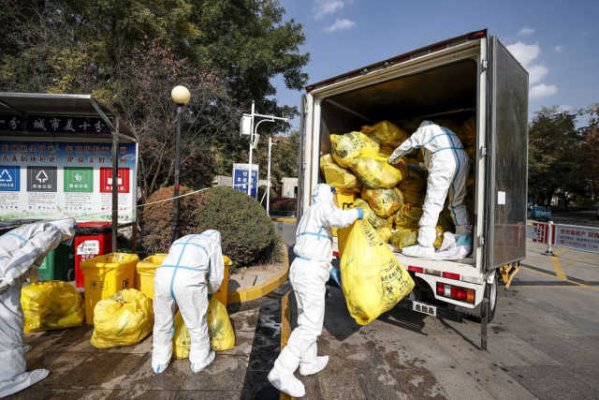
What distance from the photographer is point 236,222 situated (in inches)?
186

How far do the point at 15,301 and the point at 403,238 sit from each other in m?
3.65

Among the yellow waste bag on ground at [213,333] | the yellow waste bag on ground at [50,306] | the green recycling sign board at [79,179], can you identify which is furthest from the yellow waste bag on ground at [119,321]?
the green recycling sign board at [79,179]

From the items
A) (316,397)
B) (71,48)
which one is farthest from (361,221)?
(71,48)

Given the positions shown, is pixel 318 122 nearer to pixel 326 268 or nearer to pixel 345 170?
pixel 345 170

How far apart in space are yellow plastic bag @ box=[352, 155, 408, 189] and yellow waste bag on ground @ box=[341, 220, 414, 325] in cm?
120

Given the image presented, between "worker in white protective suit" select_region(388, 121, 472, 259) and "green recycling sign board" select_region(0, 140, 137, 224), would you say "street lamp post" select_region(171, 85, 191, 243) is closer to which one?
"green recycling sign board" select_region(0, 140, 137, 224)

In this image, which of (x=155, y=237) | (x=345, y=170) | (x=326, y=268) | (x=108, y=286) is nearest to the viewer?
(x=326, y=268)

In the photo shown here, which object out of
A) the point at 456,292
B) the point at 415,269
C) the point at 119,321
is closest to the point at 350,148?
the point at 415,269

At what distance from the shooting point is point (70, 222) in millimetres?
2699

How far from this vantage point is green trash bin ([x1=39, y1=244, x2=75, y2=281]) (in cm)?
415

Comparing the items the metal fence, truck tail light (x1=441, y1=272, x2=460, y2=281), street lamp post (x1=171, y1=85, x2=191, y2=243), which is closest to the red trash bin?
street lamp post (x1=171, y1=85, x2=191, y2=243)

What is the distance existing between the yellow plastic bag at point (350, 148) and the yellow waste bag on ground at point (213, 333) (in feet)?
7.40

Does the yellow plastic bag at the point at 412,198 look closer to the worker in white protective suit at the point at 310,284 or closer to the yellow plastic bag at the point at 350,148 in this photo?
the yellow plastic bag at the point at 350,148

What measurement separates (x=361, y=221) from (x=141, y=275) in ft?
7.86
